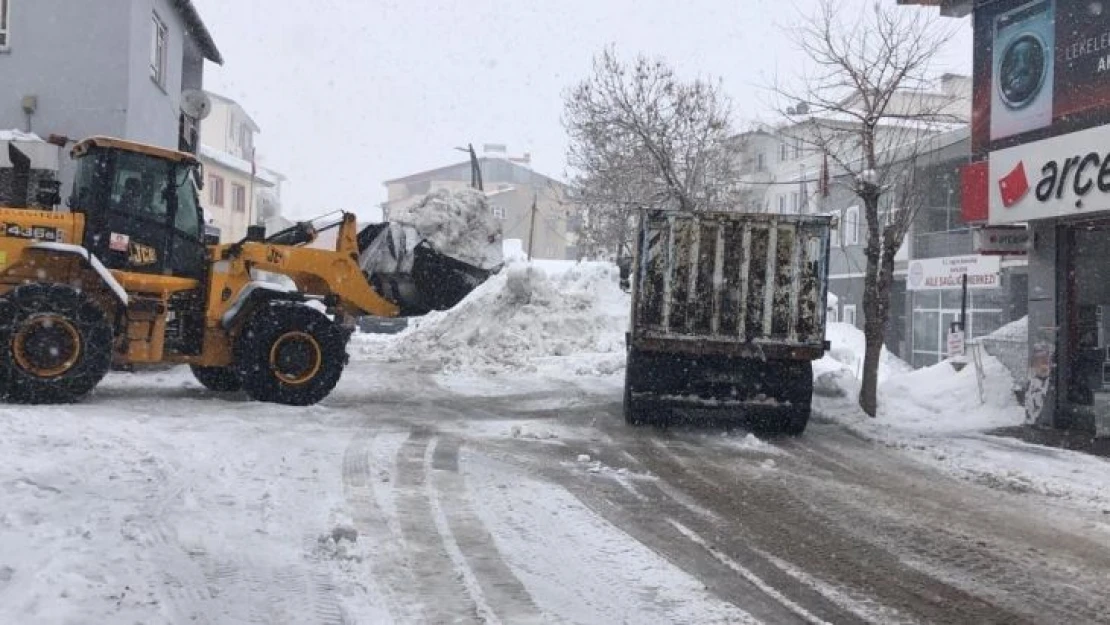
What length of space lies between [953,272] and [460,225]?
1731 cm

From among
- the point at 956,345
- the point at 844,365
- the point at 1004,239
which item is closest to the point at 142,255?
the point at 1004,239

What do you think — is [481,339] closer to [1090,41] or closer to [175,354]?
[175,354]

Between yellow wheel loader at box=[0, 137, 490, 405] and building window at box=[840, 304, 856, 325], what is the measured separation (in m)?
27.7

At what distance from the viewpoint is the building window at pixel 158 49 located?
18800mm

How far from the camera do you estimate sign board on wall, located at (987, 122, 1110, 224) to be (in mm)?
11961

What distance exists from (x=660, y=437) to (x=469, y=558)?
560cm

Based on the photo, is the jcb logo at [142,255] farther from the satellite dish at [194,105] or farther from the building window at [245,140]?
the building window at [245,140]

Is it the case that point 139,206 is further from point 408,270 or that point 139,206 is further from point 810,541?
point 810,541

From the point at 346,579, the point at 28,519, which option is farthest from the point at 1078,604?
the point at 28,519

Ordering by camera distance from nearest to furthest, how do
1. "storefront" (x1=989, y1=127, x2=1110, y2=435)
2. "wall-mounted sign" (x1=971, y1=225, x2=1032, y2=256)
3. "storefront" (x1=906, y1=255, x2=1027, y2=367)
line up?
"storefront" (x1=989, y1=127, x2=1110, y2=435)
"wall-mounted sign" (x1=971, y1=225, x2=1032, y2=256)
"storefront" (x1=906, y1=255, x2=1027, y2=367)

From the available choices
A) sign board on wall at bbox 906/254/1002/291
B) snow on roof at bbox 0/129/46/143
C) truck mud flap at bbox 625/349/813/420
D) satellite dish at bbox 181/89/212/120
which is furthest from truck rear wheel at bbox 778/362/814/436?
sign board on wall at bbox 906/254/1002/291

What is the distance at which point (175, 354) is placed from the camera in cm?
1161

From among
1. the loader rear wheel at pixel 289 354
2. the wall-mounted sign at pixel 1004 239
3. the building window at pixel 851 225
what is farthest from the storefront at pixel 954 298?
the loader rear wheel at pixel 289 354

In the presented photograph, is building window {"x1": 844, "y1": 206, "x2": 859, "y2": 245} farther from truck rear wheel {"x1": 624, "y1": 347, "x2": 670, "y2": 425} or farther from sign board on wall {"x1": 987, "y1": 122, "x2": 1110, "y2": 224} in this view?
truck rear wheel {"x1": 624, "y1": 347, "x2": 670, "y2": 425}
